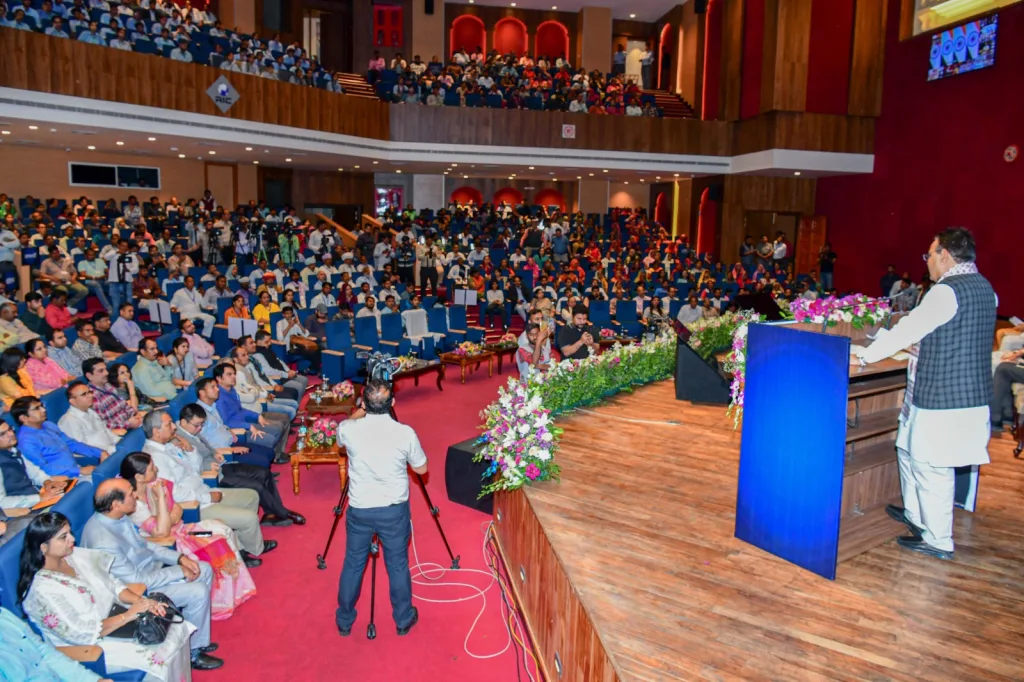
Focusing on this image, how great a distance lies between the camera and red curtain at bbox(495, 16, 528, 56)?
79.9 ft

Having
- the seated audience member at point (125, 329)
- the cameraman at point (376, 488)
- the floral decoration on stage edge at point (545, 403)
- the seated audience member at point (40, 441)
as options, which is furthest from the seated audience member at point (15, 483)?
the seated audience member at point (125, 329)

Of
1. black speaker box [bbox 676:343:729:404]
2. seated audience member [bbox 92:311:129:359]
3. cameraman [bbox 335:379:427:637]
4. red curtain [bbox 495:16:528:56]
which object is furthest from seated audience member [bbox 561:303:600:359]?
red curtain [bbox 495:16:528:56]

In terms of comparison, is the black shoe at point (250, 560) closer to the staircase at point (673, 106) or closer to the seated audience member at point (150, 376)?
the seated audience member at point (150, 376)

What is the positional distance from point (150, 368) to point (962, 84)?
1436 centimetres

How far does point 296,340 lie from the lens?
369 inches

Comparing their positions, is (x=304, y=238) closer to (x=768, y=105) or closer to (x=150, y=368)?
(x=150, y=368)

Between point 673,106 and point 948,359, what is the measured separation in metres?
19.4

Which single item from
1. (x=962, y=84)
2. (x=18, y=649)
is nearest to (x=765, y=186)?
(x=962, y=84)

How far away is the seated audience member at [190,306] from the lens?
31.9 ft

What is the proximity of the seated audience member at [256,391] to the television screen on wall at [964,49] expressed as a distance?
13.0m

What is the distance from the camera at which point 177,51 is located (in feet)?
41.3

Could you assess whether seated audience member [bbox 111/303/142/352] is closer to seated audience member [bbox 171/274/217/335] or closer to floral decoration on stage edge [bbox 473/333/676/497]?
seated audience member [bbox 171/274/217/335]

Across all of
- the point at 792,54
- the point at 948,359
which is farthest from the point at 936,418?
the point at 792,54

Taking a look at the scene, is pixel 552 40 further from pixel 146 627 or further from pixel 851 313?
pixel 146 627
